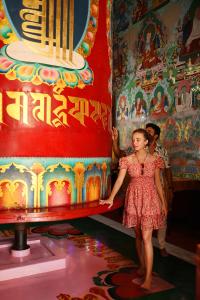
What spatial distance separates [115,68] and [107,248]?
20.3 ft

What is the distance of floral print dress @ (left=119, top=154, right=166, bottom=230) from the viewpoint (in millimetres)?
3482

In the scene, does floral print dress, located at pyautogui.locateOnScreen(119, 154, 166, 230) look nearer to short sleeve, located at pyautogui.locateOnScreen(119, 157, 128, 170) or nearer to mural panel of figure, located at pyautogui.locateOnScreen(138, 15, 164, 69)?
short sleeve, located at pyautogui.locateOnScreen(119, 157, 128, 170)

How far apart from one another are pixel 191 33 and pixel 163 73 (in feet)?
3.68

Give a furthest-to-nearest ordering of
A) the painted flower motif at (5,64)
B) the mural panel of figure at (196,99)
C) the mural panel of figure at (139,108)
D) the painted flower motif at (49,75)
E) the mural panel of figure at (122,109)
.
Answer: the mural panel of figure at (122,109)
the mural panel of figure at (139,108)
the mural panel of figure at (196,99)
the painted flower motif at (49,75)
the painted flower motif at (5,64)

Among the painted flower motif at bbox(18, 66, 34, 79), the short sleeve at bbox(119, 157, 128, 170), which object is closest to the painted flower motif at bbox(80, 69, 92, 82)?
the painted flower motif at bbox(18, 66, 34, 79)

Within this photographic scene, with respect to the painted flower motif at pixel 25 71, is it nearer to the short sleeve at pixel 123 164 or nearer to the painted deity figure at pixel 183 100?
the short sleeve at pixel 123 164

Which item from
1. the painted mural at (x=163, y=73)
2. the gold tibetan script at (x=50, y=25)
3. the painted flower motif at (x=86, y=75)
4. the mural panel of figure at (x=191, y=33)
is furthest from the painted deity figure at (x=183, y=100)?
the gold tibetan script at (x=50, y=25)

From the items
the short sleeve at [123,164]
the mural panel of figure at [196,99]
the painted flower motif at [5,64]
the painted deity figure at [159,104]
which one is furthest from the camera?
the painted deity figure at [159,104]

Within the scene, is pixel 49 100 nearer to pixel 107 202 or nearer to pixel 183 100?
pixel 107 202

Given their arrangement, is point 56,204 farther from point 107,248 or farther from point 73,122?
point 107,248

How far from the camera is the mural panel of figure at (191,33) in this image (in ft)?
21.4

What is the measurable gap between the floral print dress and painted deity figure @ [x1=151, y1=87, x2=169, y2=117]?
4.04 metres

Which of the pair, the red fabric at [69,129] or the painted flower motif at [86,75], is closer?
the red fabric at [69,129]

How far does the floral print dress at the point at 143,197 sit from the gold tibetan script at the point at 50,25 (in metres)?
1.39
